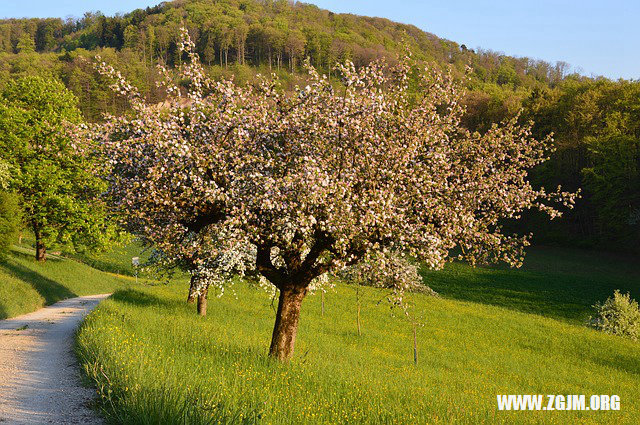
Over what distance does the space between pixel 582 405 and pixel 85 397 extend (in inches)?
665

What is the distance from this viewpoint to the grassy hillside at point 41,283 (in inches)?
1112

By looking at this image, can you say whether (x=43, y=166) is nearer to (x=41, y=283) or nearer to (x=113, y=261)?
(x=41, y=283)

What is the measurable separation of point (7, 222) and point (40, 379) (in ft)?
70.7

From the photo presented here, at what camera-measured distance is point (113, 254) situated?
69438mm

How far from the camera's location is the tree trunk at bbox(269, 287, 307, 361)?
46.8 feet

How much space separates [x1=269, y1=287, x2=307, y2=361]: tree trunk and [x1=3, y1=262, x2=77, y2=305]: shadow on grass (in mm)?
25719

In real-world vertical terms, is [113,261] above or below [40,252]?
below

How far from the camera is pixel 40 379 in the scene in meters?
12.4

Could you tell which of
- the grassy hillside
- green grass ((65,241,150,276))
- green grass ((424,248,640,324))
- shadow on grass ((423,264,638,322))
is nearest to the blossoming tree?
the grassy hillside

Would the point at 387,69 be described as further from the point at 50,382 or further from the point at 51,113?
the point at 51,113

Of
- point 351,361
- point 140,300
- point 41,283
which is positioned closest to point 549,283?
point 351,361

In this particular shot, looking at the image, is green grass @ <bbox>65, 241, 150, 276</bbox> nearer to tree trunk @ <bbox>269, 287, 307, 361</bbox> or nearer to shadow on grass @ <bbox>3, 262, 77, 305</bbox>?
shadow on grass @ <bbox>3, 262, 77, 305</bbox>

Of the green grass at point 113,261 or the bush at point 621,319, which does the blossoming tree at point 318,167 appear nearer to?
the bush at point 621,319

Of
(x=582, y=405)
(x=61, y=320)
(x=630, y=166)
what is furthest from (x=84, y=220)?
(x=630, y=166)
